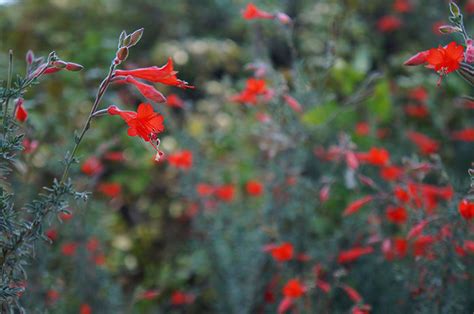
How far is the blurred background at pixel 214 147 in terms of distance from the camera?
8.53ft

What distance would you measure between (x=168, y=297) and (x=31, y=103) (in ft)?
4.53

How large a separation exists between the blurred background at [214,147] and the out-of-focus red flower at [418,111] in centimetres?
2

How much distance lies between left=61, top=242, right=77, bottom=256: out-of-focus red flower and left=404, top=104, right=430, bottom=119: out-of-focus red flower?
2.47 metres

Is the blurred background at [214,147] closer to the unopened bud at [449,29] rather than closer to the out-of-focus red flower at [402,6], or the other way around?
the out-of-focus red flower at [402,6]

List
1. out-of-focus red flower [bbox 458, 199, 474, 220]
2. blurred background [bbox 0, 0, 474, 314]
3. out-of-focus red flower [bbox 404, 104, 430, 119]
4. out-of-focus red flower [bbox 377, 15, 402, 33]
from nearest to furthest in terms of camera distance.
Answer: out-of-focus red flower [bbox 458, 199, 474, 220] → blurred background [bbox 0, 0, 474, 314] → out-of-focus red flower [bbox 404, 104, 430, 119] → out-of-focus red flower [bbox 377, 15, 402, 33]

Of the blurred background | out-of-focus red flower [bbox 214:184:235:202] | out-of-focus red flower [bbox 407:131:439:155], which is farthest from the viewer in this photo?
out-of-focus red flower [bbox 407:131:439:155]

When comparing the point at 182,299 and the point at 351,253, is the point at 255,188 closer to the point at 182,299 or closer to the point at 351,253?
the point at 182,299

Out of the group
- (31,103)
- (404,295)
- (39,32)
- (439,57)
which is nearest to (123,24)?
(39,32)

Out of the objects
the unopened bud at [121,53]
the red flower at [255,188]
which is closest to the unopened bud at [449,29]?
the unopened bud at [121,53]

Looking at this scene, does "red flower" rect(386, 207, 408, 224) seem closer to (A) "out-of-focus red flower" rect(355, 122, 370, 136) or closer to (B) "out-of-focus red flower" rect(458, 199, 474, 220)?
(B) "out-of-focus red flower" rect(458, 199, 474, 220)

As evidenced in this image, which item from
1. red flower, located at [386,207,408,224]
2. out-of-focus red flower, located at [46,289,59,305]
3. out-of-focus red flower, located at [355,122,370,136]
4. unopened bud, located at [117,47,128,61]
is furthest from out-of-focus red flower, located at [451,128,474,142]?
unopened bud, located at [117,47,128,61]

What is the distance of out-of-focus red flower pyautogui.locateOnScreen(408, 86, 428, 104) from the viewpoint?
12.5 feet

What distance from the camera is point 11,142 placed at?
54.7 inches

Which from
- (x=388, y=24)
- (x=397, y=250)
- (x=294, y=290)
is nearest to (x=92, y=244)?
(x=294, y=290)
